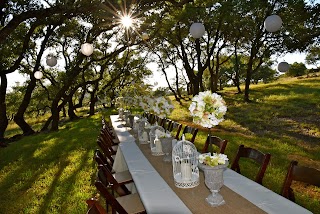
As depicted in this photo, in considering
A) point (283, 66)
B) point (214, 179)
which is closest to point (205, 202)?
point (214, 179)

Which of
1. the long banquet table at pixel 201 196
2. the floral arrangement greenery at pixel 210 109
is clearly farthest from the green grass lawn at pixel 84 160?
the floral arrangement greenery at pixel 210 109

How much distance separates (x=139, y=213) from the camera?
110 inches

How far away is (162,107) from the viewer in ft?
13.0

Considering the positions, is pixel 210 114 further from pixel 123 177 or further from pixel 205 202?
pixel 123 177

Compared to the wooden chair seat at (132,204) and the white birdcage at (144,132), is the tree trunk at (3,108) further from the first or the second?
the wooden chair seat at (132,204)

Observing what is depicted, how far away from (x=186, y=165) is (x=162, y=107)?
5.24 ft

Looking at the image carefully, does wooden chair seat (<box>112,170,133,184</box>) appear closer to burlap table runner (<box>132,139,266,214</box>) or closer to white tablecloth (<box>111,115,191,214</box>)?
white tablecloth (<box>111,115,191,214</box>)

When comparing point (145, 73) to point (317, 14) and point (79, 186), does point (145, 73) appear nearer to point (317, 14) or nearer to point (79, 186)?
point (317, 14)

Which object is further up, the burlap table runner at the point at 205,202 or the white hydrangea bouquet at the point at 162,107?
the white hydrangea bouquet at the point at 162,107

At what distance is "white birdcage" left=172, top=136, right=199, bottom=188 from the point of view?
2.48 meters

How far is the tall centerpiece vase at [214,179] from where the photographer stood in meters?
1.96

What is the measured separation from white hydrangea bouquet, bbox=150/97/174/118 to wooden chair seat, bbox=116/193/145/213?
1.21 metres

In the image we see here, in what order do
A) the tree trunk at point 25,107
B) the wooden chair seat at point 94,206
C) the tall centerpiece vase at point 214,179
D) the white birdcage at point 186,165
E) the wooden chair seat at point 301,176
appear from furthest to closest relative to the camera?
the tree trunk at point 25,107 < the white birdcage at point 186,165 < the wooden chair seat at point 301,176 < the tall centerpiece vase at point 214,179 < the wooden chair seat at point 94,206

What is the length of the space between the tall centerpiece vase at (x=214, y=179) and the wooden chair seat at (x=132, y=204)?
106 cm
